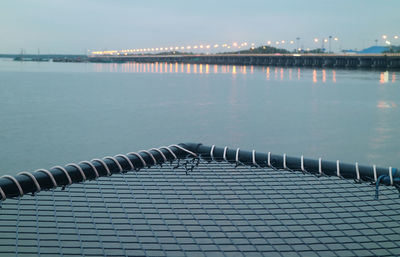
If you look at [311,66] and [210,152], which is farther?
[311,66]

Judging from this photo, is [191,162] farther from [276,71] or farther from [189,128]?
[276,71]

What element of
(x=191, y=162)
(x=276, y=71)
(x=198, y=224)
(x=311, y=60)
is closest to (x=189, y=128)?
(x=191, y=162)

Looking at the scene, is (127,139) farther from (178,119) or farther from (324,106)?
(324,106)

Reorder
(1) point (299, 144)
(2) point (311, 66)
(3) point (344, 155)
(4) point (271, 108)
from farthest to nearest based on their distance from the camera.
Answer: (2) point (311, 66), (4) point (271, 108), (1) point (299, 144), (3) point (344, 155)

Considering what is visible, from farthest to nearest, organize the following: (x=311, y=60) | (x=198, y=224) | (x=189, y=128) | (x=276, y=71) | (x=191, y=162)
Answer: (x=311, y=60) < (x=276, y=71) < (x=189, y=128) < (x=191, y=162) < (x=198, y=224)

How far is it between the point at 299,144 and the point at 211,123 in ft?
10.3

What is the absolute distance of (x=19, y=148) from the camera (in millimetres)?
6863

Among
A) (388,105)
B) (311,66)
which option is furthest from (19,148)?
(311,66)

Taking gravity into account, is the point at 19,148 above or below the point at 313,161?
below

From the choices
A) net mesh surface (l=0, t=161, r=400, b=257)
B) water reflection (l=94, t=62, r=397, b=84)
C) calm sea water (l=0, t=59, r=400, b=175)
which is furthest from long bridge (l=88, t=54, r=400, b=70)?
net mesh surface (l=0, t=161, r=400, b=257)

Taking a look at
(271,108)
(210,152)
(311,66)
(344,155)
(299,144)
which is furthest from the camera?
(311,66)

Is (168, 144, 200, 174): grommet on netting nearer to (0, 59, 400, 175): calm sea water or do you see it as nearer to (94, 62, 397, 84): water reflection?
(0, 59, 400, 175): calm sea water

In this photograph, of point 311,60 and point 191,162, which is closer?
point 191,162

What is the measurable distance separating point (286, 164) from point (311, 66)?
7006cm
